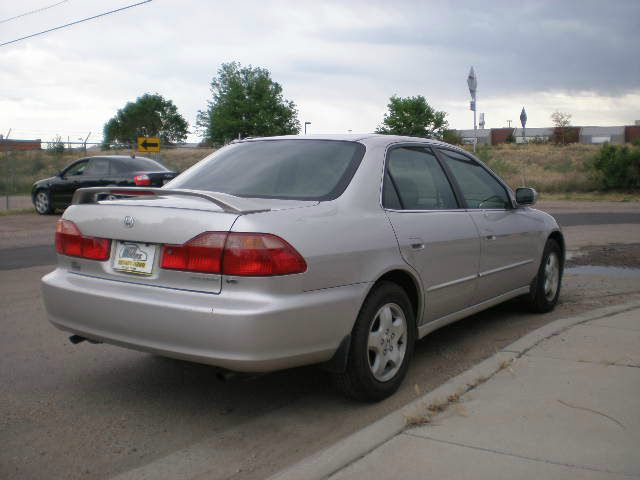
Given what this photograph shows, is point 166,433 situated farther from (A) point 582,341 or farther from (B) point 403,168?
(A) point 582,341

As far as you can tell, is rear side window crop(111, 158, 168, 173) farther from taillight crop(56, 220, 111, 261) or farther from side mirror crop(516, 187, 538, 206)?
taillight crop(56, 220, 111, 261)

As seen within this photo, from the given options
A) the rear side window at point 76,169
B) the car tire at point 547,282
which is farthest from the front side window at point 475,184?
the rear side window at point 76,169

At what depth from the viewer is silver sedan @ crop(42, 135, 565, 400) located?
373 cm

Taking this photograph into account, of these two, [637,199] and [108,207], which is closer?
[108,207]

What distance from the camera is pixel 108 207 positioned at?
14.0ft

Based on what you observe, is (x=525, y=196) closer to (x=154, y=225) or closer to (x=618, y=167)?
(x=154, y=225)

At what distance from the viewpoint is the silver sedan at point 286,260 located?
3.73 metres

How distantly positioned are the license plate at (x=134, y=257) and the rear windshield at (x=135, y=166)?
14.0 metres

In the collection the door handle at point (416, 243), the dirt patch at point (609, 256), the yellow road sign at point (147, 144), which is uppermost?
the yellow road sign at point (147, 144)

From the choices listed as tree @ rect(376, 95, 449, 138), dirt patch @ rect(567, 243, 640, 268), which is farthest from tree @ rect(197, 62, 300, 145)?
dirt patch @ rect(567, 243, 640, 268)

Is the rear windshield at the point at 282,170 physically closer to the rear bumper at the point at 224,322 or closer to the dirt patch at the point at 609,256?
the rear bumper at the point at 224,322

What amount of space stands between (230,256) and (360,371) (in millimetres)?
1027

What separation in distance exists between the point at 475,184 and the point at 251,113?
236ft

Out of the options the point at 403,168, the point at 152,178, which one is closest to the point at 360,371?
the point at 403,168
